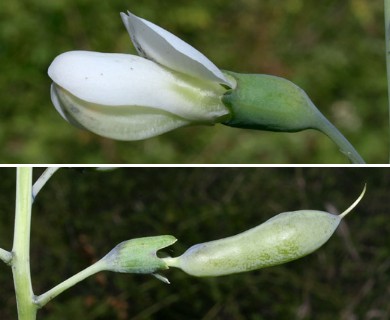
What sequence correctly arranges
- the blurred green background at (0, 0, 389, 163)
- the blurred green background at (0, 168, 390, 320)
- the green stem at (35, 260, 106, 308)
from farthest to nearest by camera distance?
the blurred green background at (0, 0, 389, 163) → the blurred green background at (0, 168, 390, 320) → the green stem at (35, 260, 106, 308)

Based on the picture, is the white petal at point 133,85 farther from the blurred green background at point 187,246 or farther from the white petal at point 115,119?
the blurred green background at point 187,246

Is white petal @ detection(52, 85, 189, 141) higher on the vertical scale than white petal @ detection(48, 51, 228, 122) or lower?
lower

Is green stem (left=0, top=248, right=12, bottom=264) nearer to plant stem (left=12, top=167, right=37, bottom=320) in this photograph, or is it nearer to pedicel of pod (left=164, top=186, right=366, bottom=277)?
plant stem (left=12, top=167, right=37, bottom=320)

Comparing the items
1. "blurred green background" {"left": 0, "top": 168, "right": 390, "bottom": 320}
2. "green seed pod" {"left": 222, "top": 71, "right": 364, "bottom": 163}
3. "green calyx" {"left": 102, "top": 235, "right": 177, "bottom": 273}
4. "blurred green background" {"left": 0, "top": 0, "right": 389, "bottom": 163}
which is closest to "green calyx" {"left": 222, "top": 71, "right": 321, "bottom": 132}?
"green seed pod" {"left": 222, "top": 71, "right": 364, "bottom": 163}

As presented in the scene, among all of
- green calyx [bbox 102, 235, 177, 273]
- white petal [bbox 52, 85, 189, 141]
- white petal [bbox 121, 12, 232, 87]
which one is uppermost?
white petal [bbox 121, 12, 232, 87]

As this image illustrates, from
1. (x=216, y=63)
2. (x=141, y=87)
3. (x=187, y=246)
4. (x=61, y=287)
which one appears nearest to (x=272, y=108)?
(x=141, y=87)

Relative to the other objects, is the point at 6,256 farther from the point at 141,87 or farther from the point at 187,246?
the point at 187,246

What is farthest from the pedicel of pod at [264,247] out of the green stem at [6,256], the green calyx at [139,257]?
the green stem at [6,256]
